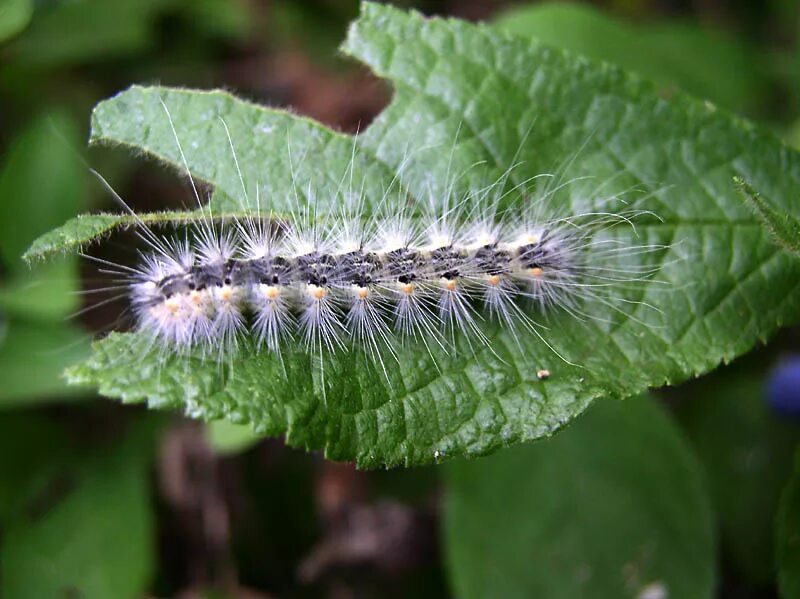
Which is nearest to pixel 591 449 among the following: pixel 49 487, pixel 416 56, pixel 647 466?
pixel 647 466

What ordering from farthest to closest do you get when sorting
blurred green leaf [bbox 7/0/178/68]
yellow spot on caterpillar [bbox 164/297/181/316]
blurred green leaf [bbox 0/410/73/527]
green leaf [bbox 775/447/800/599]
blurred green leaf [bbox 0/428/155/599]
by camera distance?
1. blurred green leaf [bbox 7/0/178/68]
2. blurred green leaf [bbox 0/410/73/527]
3. blurred green leaf [bbox 0/428/155/599]
4. yellow spot on caterpillar [bbox 164/297/181/316]
5. green leaf [bbox 775/447/800/599]

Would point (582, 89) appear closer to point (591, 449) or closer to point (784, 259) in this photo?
point (784, 259)

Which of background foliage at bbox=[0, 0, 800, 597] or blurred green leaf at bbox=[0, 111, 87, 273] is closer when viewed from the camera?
background foliage at bbox=[0, 0, 800, 597]

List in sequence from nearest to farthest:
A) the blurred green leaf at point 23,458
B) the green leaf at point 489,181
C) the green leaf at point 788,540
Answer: the green leaf at point 489,181 < the green leaf at point 788,540 < the blurred green leaf at point 23,458

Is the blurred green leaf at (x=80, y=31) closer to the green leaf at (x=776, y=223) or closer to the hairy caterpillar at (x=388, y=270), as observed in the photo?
the hairy caterpillar at (x=388, y=270)

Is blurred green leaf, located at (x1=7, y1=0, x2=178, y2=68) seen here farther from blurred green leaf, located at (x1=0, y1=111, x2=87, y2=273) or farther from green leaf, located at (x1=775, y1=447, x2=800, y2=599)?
green leaf, located at (x1=775, y1=447, x2=800, y2=599)

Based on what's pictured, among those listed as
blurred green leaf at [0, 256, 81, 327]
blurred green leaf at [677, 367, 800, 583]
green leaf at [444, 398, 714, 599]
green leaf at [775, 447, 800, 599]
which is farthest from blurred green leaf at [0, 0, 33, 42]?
blurred green leaf at [677, 367, 800, 583]

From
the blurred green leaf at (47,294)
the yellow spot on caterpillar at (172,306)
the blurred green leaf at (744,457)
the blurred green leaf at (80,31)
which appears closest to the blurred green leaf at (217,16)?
the blurred green leaf at (80,31)
